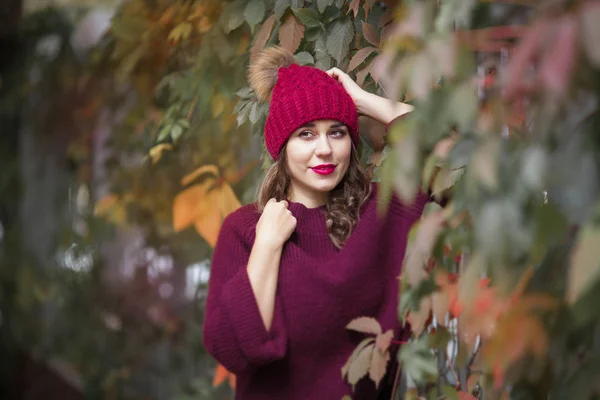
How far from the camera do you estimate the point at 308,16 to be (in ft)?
4.12

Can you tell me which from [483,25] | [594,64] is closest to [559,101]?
[594,64]

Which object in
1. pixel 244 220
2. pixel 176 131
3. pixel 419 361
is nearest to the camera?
pixel 419 361

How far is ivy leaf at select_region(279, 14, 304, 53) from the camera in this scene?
128 cm

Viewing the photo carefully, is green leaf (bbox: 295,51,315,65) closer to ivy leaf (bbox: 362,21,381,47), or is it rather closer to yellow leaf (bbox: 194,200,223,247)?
ivy leaf (bbox: 362,21,381,47)

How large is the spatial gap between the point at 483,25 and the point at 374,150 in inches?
15.6

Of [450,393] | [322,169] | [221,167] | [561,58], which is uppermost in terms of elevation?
[561,58]

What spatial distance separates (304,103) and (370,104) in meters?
0.12

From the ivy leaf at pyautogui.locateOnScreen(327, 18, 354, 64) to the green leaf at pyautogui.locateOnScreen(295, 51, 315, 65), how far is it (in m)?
0.04

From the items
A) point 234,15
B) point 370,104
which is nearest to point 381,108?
point 370,104

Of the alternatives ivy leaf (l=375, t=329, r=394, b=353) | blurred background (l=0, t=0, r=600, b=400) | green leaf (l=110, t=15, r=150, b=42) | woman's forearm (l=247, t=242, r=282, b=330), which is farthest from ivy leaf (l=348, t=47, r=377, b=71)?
green leaf (l=110, t=15, r=150, b=42)

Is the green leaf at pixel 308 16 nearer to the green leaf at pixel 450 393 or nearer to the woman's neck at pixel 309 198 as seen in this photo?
the woman's neck at pixel 309 198

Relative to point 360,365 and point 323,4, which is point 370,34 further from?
point 360,365

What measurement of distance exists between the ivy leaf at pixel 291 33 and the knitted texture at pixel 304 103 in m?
0.15

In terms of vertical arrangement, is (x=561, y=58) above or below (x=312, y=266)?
above
